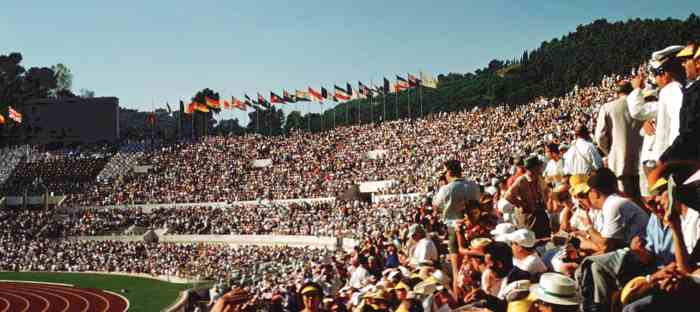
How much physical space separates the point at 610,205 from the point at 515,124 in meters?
34.8

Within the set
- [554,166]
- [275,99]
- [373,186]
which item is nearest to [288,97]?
[275,99]

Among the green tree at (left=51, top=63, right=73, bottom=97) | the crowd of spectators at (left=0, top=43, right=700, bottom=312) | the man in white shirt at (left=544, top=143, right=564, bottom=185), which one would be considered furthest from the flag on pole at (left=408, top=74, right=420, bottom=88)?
the green tree at (left=51, top=63, right=73, bottom=97)

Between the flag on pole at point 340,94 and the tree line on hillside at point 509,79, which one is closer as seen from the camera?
the flag on pole at point 340,94

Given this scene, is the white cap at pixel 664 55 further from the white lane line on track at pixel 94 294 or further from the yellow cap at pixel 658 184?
the white lane line on track at pixel 94 294

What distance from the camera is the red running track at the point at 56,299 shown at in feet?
122

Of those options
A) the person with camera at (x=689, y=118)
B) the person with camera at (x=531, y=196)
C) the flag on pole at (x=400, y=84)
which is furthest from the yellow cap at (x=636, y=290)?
the flag on pole at (x=400, y=84)

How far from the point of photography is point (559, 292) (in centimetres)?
430

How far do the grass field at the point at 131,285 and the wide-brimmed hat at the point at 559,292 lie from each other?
31229 millimetres

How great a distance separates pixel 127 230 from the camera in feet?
184

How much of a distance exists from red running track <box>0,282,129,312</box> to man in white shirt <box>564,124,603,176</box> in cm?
2965

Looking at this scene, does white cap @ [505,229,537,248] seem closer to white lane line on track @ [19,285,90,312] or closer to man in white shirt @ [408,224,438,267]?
man in white shirt @ [408,224,438,267]

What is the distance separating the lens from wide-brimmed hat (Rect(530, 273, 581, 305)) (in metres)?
4.30

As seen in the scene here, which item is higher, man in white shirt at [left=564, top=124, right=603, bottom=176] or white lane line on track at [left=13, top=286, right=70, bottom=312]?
man in white shirt at [left=564, top=124, right=603, bottom=176]

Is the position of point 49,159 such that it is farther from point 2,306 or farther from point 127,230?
point 2,306
